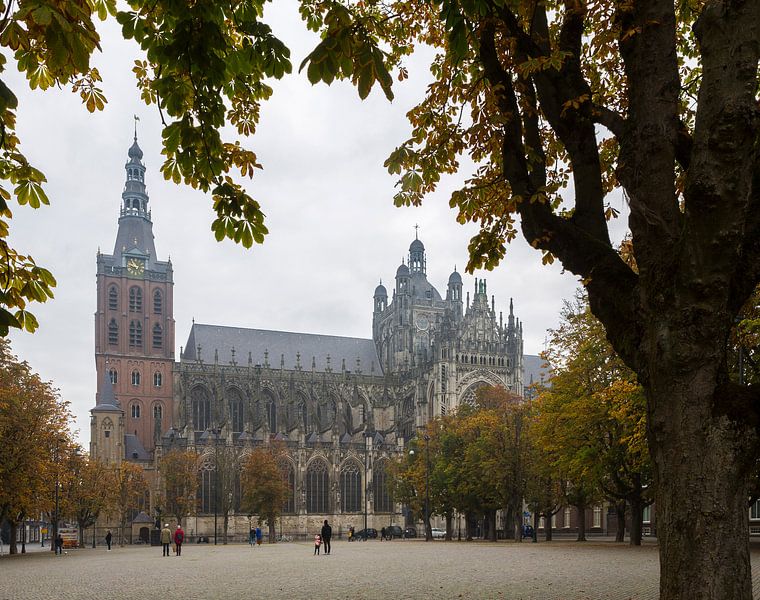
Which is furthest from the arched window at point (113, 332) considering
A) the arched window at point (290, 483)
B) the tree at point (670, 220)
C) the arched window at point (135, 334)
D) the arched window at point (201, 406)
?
the tree at point (670, 220)

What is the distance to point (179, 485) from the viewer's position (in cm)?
7381

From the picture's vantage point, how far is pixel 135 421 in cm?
9012

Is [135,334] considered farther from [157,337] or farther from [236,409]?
[236,409]

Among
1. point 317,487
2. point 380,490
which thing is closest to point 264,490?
point 317,487

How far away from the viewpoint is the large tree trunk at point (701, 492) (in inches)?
251

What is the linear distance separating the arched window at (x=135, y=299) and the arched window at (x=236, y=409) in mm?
14720

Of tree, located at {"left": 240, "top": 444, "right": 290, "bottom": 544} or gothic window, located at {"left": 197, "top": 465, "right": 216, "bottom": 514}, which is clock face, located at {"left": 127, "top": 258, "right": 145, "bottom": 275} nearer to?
gothic window, located at {"left": 197, "top": 465, "right": 216, "bottom": 514}

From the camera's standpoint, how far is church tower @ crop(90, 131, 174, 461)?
8962cm

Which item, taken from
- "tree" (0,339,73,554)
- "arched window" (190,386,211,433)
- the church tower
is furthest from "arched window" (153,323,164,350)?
"tree" (0,339,73,554)

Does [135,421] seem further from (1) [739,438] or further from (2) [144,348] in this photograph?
(1) [739,438]

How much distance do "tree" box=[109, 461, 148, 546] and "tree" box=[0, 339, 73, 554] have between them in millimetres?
26523

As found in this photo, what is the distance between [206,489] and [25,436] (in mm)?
43377

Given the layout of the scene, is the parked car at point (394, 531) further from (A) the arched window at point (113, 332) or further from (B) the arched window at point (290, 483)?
(A) the arched window at point (113, 332)

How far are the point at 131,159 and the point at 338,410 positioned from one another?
40237 mm
